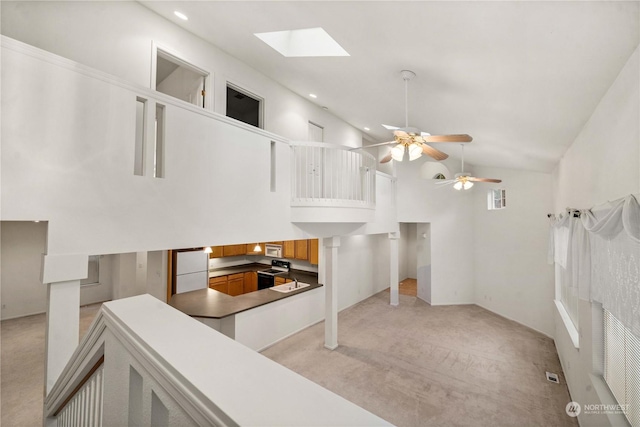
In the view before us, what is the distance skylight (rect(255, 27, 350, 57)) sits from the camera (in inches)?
151

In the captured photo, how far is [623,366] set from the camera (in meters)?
2.22

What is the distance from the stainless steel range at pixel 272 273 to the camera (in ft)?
25.1

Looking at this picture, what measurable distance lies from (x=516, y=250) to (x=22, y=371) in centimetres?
991

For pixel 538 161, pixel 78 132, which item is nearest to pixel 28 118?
pixel 78 132

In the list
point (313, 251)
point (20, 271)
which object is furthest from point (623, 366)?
point (20, 271)

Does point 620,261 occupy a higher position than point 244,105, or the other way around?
point 244,105

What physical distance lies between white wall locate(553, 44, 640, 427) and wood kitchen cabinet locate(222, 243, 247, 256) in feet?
24.6

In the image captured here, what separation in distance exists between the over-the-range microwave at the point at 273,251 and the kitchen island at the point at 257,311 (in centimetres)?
190

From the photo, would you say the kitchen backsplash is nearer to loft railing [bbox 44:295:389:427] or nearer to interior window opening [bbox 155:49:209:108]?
interior window opening [bbox 155:49:209:108]

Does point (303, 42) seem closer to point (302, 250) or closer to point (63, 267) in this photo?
point (63, 267)

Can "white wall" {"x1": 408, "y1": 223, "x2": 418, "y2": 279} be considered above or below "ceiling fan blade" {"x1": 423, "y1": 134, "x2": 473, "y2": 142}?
below

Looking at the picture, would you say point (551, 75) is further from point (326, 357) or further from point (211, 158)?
point (326, 357)

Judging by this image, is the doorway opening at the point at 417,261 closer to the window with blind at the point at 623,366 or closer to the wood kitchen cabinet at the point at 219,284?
the window with blind at the point at 623,366

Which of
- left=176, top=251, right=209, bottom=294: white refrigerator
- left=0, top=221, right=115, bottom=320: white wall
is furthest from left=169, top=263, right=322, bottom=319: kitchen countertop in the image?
left=0, top=221, right=115, bottom=320: white wall
